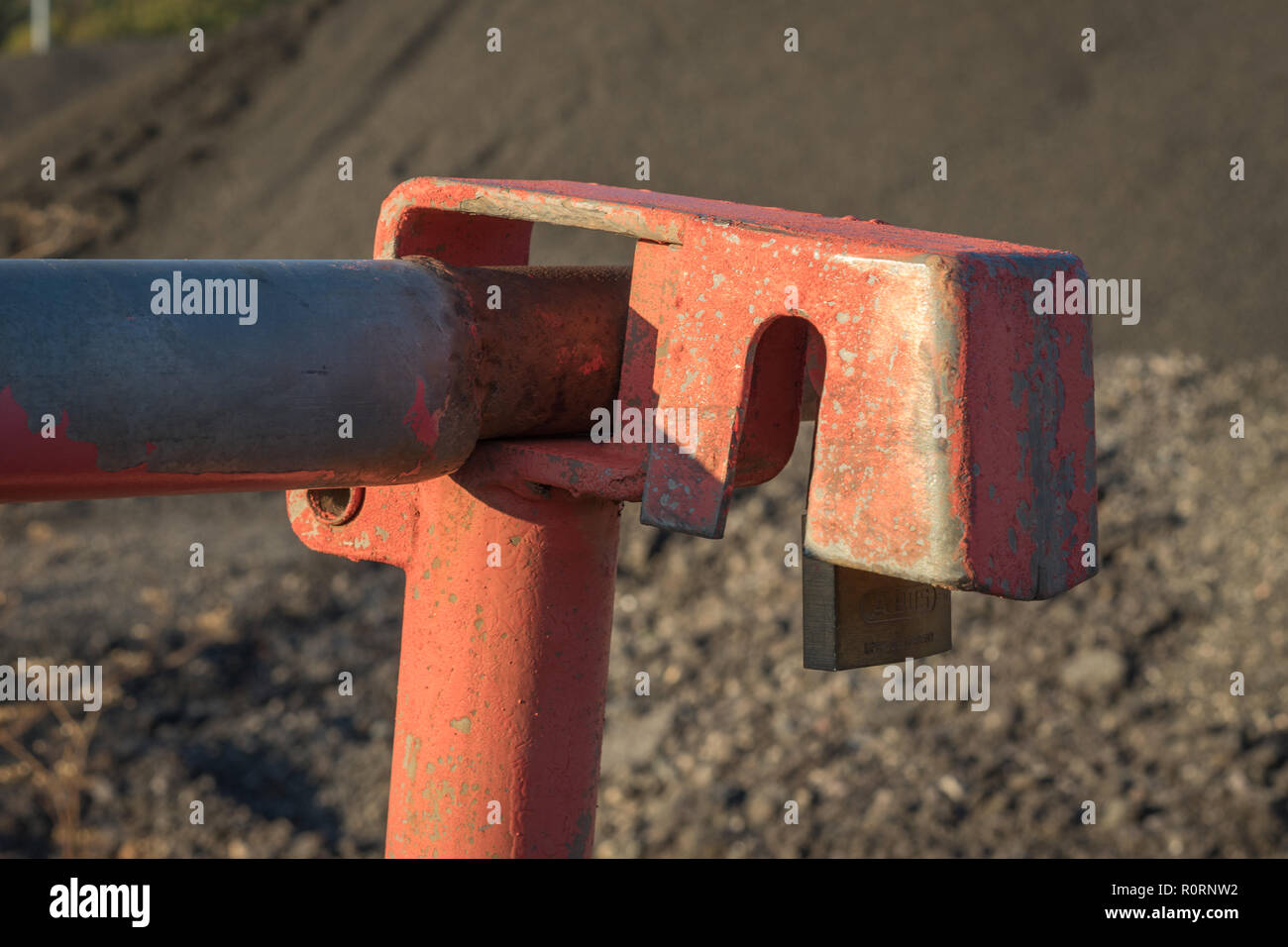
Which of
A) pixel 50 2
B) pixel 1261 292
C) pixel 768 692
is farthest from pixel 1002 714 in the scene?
pixel 50 2

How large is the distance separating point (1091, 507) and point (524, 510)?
429 mm

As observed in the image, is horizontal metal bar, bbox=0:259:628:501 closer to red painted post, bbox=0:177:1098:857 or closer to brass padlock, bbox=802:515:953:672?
red painted post, bbox=0:177:1098:857

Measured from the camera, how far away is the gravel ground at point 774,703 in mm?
4379

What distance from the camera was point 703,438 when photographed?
3.11 feet

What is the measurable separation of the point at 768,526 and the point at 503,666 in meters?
4.93

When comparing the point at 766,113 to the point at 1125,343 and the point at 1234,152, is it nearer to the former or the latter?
the point at 1234,152

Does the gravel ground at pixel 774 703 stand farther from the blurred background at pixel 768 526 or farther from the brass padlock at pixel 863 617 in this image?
the brass padlock at pixel 863 617

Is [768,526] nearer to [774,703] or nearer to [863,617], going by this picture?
[774,703]

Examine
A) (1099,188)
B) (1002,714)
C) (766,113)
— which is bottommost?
(1002,714)

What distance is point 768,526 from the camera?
5973 millimetres

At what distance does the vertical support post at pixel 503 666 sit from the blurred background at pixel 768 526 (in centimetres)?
331

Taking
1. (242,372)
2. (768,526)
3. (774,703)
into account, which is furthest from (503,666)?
(768,526)

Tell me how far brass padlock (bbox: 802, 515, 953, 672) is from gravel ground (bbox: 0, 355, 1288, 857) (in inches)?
129

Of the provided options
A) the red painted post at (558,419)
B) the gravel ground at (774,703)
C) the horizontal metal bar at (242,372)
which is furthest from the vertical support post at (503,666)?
the gravel ground at (774,703)
